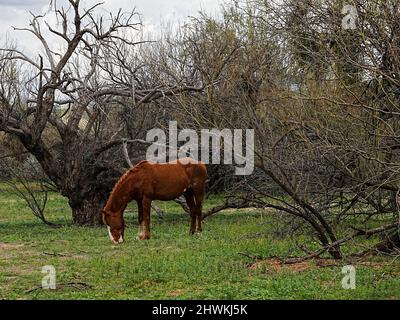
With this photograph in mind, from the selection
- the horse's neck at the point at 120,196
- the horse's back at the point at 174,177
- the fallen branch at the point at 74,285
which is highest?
the horse's back at the point at 174,177

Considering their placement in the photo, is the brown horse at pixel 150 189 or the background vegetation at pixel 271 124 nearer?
the background vegetation at pixel 271 124

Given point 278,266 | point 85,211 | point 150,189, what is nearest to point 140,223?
point 150,189

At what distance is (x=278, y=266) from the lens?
444 inches

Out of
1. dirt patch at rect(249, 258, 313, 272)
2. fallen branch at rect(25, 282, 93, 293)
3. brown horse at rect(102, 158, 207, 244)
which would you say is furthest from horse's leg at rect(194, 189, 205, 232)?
fallen branch at rect(25, 282, 93, 293)

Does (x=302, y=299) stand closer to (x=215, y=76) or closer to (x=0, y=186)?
(x=215, y=76)

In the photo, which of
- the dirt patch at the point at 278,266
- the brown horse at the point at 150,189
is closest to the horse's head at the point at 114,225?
the brown horse at the point at 150,189

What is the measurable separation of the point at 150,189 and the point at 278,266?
5.41 metres

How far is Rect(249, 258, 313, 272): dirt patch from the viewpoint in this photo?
Answer: 36.1 ft

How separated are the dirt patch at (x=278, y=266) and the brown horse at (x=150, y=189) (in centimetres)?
435

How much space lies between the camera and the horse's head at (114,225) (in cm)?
1499

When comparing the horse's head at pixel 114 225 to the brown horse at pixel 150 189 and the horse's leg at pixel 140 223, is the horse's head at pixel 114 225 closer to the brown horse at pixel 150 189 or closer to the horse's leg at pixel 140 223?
the brown horse at pixel 150 189

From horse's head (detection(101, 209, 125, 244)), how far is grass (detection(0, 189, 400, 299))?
0.99 feet

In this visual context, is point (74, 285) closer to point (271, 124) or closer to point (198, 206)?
point (271, 124)
